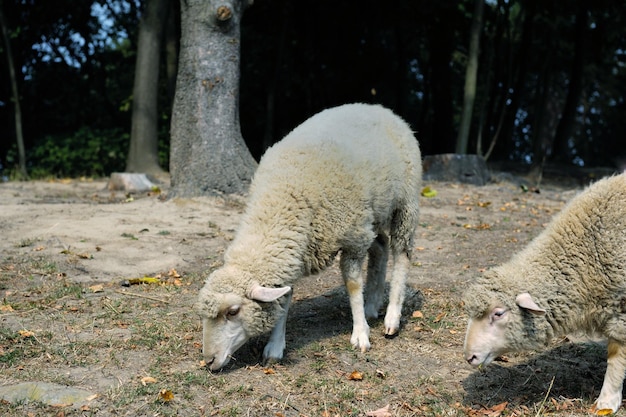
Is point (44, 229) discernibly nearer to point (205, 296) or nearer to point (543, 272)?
point (205, 296)

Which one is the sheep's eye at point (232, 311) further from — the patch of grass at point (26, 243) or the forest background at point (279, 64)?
the forest background at point (279, 64)

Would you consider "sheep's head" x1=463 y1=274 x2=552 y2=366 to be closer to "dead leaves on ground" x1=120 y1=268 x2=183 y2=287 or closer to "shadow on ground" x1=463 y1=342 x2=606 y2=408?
"shadow on ground" x1=463 y1=342 x2=606 y2=408

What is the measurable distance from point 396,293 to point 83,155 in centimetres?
1444

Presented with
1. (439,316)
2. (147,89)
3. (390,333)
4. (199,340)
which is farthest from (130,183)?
(390,333)

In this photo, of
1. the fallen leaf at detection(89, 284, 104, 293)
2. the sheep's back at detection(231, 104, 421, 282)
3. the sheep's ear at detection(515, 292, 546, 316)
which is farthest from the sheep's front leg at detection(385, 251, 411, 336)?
the fallen leaf at detection(89, 284, 104, 293)

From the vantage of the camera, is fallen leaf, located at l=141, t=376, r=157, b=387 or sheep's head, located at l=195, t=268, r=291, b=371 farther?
sheep's head, located at l=195, t=268, r=291, b=371

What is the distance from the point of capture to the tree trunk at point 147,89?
15125mm

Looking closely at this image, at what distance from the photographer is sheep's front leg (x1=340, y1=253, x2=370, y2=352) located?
18.5 ft

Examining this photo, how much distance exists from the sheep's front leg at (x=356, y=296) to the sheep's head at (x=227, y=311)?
33.1 inches

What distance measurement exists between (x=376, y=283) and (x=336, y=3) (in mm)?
16679

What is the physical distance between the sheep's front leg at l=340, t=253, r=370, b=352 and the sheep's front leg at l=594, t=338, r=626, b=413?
183 cm

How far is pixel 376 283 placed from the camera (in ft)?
21.7

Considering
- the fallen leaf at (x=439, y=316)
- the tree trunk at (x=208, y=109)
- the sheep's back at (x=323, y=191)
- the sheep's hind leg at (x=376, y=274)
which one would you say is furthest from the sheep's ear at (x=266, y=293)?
the tree trunk at (x=208, y=109)

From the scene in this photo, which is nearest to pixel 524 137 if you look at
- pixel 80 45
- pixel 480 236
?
pixel 80 45
